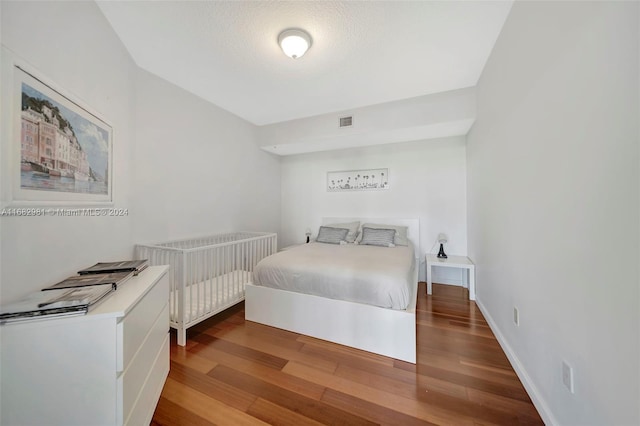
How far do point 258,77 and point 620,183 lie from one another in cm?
271

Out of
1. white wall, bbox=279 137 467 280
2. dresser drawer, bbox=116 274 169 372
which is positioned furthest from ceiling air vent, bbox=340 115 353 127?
dresser drawer, bbox=116 274 169 372

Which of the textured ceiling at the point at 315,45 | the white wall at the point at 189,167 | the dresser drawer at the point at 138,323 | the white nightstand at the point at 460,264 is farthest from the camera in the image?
the white nightstand at the point at 460,264

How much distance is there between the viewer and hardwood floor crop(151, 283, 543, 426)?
1238 millimetres

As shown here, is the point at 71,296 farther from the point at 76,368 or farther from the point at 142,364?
the point at 142,364

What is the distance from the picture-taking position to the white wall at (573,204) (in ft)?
2.45

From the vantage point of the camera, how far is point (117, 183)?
1.74 metres

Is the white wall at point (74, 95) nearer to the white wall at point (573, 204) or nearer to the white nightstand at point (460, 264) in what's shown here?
the white wall at point (573, 204)

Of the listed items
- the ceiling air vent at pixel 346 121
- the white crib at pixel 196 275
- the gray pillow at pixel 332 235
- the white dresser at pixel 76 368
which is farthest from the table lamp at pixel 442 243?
the white dresser at pixel 76 368

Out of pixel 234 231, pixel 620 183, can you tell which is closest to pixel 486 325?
pixel 620 183

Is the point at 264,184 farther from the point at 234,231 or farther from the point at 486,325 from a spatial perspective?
the point at 486,325

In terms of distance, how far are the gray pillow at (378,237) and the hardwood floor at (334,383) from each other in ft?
4.03

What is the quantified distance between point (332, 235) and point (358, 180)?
112 cm

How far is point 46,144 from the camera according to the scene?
1.10 meters

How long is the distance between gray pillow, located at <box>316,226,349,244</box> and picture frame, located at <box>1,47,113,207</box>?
8.48ft
